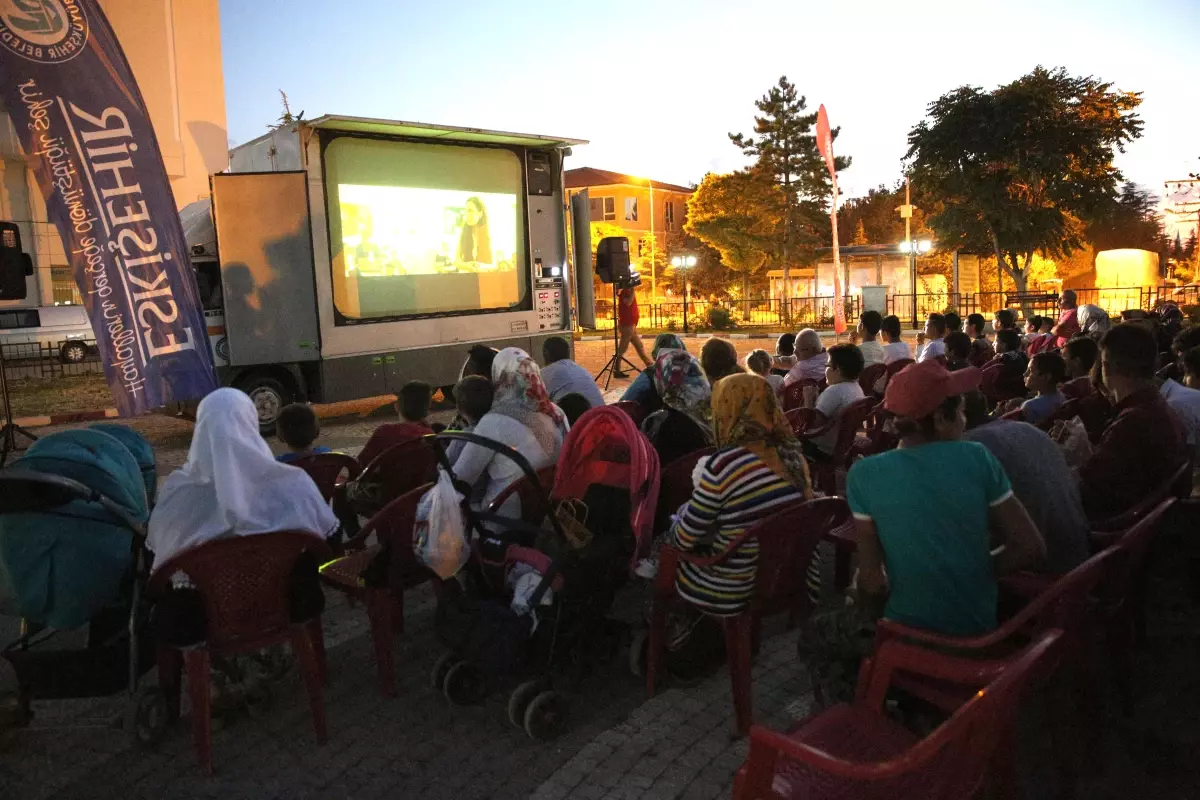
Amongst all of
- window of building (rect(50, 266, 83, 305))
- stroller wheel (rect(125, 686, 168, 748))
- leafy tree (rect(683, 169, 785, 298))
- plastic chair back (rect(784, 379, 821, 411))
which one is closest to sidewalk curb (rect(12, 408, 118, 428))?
plastic chair back (rect(784, 379, 821, 411))

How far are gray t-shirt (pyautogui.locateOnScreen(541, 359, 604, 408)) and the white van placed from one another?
1936 centimetres

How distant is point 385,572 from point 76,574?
1158 millimetres

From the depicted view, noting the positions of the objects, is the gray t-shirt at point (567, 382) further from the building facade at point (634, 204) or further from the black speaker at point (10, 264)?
the building facade at point (634, 204)

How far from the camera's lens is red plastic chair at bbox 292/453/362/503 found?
442 centimetres

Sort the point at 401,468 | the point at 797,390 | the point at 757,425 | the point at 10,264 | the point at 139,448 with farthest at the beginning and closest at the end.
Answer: the point at 10,264, the point at 797,390, the point at 401,468, the point at 139,448, the point at 757,425

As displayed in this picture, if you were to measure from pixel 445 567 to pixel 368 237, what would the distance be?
8.29 m

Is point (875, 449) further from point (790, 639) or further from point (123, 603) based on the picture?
point (123, 603)

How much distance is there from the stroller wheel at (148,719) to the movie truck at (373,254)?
7.36 meters

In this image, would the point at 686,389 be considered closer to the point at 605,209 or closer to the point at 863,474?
the point at 863,474

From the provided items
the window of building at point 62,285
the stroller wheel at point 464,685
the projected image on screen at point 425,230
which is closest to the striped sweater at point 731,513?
the stroller wheel at point 464,685

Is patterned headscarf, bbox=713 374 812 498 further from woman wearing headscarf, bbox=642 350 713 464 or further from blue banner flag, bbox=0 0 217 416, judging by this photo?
blue banner flag, bbox=0 0 217 416

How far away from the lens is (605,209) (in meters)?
60.2

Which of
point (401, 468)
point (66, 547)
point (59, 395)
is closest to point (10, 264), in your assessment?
point (401, 468)

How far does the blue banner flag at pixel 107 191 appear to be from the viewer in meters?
6.14
